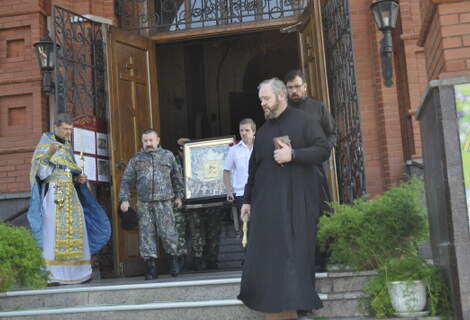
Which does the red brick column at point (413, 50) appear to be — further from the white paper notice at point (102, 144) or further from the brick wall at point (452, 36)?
the brick wall at point (452, 36)

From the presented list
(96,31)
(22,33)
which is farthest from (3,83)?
(96,31)

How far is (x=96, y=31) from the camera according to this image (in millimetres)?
10273

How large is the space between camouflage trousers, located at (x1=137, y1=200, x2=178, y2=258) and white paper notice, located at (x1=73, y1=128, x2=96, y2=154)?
1344 mm

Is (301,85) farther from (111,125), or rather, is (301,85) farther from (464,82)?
(111,125)

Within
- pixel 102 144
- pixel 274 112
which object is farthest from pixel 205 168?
pixel 274 112

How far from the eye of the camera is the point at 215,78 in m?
18.1

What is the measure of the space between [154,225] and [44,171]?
1456 millimetres

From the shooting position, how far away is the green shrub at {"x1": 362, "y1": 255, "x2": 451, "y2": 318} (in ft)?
15.9

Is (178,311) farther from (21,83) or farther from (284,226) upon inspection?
(21,83)

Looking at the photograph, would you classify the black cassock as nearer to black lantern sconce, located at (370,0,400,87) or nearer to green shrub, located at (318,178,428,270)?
green shrub, located at (318,178,428,270)

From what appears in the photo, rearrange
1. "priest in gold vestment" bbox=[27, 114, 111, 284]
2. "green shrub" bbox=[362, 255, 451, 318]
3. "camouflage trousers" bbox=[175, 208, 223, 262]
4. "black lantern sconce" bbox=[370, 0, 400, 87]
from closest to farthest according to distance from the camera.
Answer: "green shrub" bbox=[362, 255, 451, 318]
"priest in gold vestment" bbox=[27, 114, 111, 284]
"black lantern sconce" bbox=[370, 0, 400, 87]
"camouflage trousers" bbox=[175, 208, 223, 262]

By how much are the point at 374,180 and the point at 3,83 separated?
18.5ft

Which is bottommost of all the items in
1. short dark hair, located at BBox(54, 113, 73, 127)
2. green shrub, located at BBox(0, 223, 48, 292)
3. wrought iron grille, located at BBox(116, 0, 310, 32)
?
green shrub, located at BBox(0, 223, 48, 292)

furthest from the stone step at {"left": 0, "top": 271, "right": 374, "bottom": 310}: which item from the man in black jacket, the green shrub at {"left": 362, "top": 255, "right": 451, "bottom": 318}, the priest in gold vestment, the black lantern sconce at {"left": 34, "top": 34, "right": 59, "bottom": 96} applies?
the black lantern sconce at {"left": 34, "top": 34, "right": 59, "bottom": 96}
